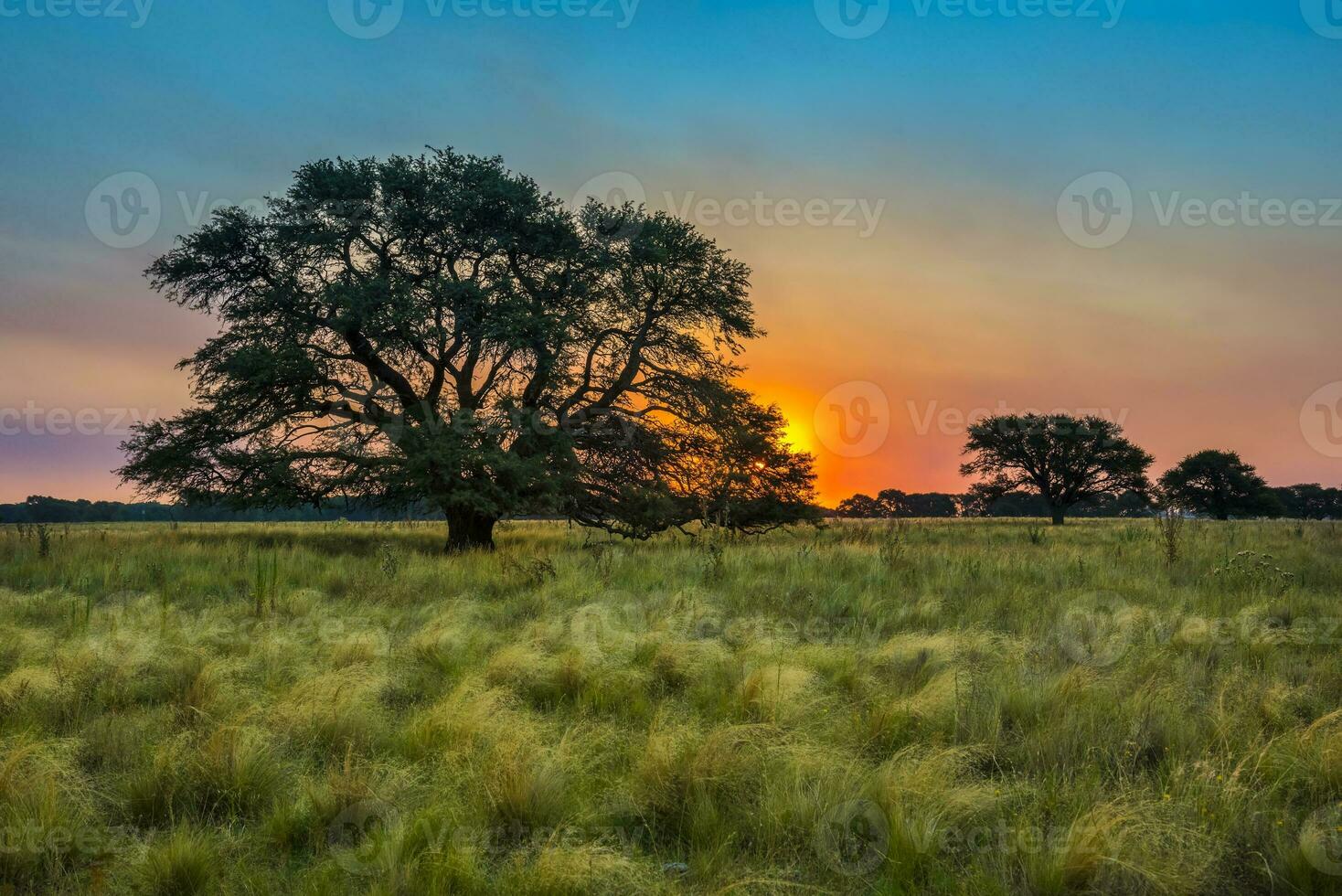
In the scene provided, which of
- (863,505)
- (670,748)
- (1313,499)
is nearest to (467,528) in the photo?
(670,748)

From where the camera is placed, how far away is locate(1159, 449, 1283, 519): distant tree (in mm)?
58344

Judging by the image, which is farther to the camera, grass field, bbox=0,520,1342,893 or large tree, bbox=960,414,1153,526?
large tree, bbox=960,414,1153,526

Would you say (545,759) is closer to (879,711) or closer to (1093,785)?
(879,711)

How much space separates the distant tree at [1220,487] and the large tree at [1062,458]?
760 inches

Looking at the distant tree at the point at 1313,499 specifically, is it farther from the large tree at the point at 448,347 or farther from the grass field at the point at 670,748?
the grass field at the point at 670,748

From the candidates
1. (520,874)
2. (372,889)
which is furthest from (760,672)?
(372,889)

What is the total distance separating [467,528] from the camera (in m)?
17.1

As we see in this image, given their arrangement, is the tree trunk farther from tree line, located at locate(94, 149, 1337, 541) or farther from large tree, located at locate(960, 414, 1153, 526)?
large tree, located at locate(960, 414, 1153, 526)

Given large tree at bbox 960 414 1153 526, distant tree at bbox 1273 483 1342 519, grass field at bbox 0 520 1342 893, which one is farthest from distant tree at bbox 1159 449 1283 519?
grass field at bbox 0 520 1342 893

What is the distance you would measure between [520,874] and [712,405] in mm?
16459

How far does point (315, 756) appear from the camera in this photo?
3871 mm

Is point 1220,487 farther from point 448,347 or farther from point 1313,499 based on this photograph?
point 448,347

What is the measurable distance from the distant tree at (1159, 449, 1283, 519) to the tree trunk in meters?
59.9

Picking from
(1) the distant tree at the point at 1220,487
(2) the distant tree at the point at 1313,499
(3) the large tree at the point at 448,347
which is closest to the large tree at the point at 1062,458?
Answer: (1) the distant tree at the point at 1220,487
